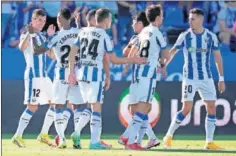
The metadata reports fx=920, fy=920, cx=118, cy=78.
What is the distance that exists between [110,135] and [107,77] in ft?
14.0

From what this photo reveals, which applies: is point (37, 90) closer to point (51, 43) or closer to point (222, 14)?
point (51, 43)

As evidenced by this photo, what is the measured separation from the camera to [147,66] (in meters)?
12.3

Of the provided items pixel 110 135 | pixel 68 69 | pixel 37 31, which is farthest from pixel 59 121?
pixel 110 135

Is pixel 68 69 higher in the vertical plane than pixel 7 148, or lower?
higher

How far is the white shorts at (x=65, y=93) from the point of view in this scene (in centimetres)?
1295

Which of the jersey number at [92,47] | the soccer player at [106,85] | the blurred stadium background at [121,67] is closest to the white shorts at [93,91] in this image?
the soccer player at [106,85]

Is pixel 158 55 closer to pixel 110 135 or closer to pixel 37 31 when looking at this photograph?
pixel 37 31

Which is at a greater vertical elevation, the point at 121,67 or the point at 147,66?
the point at 147,66

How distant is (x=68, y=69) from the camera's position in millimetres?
12930

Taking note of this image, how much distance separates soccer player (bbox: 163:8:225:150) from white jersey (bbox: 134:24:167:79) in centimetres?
76

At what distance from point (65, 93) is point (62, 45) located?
0.68m

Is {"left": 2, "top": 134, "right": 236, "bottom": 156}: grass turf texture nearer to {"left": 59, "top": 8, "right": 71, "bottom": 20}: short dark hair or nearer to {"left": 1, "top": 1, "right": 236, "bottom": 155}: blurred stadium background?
{"left": 1, "top": 1, "right": 236, "bottom": 155}: blurred stadium background

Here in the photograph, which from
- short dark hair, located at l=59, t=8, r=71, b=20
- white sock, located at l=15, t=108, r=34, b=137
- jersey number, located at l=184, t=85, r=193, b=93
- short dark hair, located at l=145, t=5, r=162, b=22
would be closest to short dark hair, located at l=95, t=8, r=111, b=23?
short dark hair, located at l=145, t=5, r=162, b=22

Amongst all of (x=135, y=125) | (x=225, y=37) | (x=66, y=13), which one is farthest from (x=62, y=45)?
(x=225, y=37)
